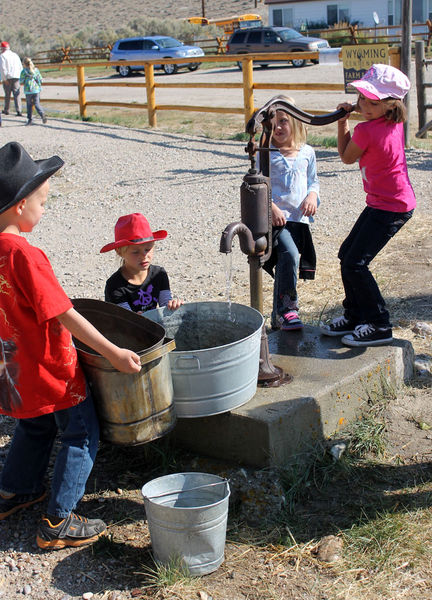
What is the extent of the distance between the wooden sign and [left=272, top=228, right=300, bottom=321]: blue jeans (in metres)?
6.43

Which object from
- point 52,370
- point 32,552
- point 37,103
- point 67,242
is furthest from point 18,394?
point 37,103

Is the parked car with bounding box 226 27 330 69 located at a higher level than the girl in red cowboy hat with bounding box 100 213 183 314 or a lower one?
higher

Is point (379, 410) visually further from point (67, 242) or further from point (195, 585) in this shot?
point (67, 242)

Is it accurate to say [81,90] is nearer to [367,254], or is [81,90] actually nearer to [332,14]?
[367,254]

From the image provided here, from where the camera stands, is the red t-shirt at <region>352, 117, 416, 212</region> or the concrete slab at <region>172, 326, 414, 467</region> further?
the red t-shirt at <region>352, 117, 416, 212</region>

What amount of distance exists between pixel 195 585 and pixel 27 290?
1190 mm

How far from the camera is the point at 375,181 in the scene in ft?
12.0

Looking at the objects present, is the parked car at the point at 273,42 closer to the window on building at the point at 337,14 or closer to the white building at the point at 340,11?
the white building at the point at 340,11

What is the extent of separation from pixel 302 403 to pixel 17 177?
153cm

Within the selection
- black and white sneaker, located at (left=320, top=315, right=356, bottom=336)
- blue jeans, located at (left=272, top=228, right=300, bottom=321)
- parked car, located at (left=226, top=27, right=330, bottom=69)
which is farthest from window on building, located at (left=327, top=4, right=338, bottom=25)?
black and white sneaker, located at (left=320, top=315, right=356, bottom=336)

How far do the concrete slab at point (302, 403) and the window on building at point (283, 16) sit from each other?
151ft

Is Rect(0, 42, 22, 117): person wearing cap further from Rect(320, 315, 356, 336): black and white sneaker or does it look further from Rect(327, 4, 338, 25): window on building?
Rect(327, 4, 338, 25): window on building

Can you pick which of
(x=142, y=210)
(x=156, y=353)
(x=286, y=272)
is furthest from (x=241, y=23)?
(x=156, y=353)

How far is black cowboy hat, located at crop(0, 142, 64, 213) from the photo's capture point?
2.64 metres
